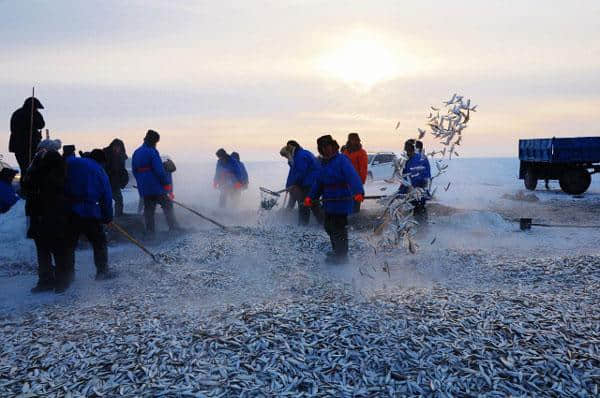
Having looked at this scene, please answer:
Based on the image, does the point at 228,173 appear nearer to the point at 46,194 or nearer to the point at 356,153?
the point at 356,153

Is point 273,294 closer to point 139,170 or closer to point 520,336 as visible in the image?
point 520,336

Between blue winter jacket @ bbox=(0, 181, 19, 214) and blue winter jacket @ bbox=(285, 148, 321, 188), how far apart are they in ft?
25.6

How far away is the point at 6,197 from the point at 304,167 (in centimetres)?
822

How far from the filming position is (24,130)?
44.0 ft

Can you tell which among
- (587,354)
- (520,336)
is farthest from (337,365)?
(587,354)

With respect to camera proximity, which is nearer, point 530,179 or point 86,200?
point 86,200

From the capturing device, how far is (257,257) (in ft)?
36.1

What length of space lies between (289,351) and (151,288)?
3.93 metres

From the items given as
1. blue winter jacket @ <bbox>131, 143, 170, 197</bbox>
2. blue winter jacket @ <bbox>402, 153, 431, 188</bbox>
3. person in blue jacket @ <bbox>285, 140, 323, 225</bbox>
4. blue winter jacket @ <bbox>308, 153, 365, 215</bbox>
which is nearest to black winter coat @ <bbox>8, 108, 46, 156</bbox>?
blue winter jacket @ <bbox>131, 143, 170, 197</bbox>

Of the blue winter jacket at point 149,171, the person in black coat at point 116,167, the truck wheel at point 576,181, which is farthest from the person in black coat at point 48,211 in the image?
the truck wheel at point 576,181

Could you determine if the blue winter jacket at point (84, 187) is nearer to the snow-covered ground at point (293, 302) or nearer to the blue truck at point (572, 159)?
the snow-covered ground at point (293, 302)

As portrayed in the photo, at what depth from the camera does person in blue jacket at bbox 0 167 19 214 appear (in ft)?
46.5

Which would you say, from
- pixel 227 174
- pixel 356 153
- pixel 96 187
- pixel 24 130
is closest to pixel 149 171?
pixel 24 130

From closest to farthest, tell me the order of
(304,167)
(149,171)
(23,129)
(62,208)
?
(62,208), (149,171), (23,129), (304,167)
